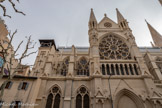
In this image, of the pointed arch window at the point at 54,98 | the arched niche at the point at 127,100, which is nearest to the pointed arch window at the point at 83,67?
the pointed arch window at the point at 54,98

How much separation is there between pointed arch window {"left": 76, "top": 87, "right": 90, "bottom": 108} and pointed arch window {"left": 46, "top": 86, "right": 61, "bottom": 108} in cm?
344

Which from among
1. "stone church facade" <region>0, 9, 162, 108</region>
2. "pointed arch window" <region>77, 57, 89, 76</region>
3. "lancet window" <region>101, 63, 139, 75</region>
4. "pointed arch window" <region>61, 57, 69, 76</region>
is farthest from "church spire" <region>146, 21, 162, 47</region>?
"pointed arch window" <region>61, 57, 69, 76</region>

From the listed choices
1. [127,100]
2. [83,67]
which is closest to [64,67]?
[83,67]

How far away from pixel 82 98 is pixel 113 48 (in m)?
15.1

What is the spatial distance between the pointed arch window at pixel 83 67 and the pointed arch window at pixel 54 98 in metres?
7.70

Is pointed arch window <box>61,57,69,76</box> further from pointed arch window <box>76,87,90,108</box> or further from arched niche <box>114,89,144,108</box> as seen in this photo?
arched niche <box>114,89,144,108</box>

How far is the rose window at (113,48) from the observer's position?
23281 mm

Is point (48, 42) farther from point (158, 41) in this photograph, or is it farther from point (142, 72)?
point (158, 41)

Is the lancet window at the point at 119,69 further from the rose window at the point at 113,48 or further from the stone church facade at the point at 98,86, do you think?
the rose window at the point at 113,48

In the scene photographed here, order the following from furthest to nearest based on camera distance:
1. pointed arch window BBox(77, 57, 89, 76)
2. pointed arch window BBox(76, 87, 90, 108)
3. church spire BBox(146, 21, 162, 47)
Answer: church spire BBox(146, 21, 162, 47), pointed arch window BBox(77, 57, 89, 76), pointed arch window BBox(76, 87, 90, 108)

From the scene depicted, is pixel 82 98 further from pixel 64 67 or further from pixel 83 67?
pixel 64 67

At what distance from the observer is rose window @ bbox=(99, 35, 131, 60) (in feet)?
76.4

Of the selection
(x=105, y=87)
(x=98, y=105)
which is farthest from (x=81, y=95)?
(x=105, y=87)

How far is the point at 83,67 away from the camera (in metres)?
24.8
